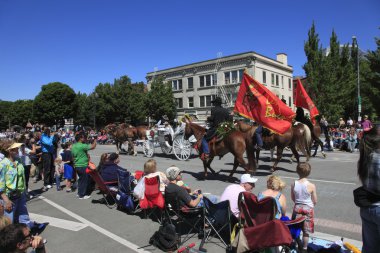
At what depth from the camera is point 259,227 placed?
3715mm

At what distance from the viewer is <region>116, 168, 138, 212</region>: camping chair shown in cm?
649

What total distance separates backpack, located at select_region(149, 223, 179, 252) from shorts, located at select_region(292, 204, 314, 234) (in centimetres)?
190

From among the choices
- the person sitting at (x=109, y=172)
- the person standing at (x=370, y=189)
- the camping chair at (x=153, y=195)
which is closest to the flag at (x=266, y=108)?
the person sitting at (x=109, y=172)

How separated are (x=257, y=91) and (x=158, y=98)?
3825cm

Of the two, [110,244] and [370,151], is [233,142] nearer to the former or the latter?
[110,244]

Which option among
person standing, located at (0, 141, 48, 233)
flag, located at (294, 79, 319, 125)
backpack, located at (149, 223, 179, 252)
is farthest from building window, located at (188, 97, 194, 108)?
backpack, located at (149, 223, 179, 252)

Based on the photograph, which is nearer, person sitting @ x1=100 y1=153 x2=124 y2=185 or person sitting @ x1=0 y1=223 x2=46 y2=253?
person sitting @ x1=0 y1=223 x2=46 y2=253

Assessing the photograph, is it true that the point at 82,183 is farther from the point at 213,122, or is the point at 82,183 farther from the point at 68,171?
the point at 213,122

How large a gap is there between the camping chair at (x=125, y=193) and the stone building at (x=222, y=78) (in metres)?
36.3

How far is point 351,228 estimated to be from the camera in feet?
16.9

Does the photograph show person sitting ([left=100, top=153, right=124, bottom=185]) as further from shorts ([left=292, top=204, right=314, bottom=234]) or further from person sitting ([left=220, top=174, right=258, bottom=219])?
shorts ([left=292, top=204, right=314, bottom=234])

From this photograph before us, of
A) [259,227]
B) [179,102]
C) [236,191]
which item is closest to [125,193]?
[236,191]

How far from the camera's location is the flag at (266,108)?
8.86m

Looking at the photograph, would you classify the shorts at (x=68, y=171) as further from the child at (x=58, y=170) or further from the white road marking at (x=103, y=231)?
the white road marking at (x=103, y=231)
